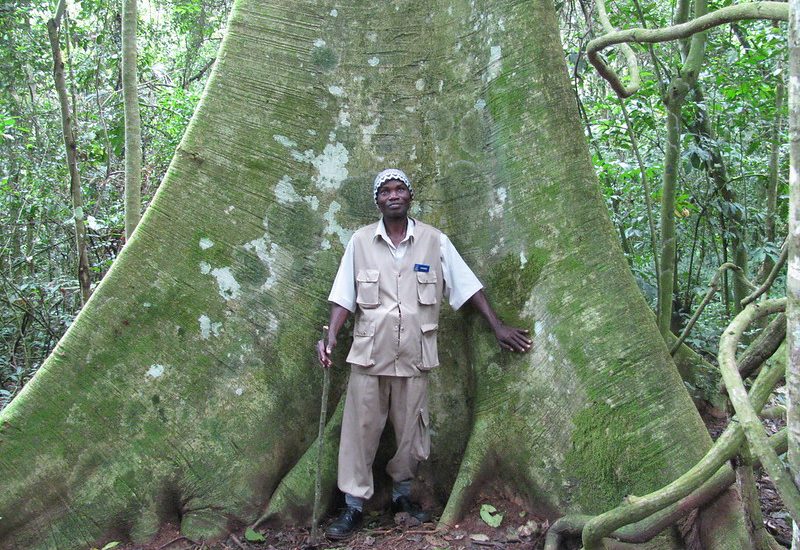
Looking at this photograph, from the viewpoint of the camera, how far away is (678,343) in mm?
4652

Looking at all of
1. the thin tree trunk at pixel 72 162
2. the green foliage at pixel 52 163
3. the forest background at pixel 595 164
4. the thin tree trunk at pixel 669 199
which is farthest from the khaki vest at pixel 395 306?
the green foliage at pixel 52 163

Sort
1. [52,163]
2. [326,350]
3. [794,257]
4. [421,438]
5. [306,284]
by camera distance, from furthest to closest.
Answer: [52,163] → [306,284] → [421,438] → [326,350] → [794,257]

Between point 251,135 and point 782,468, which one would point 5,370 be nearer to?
point 251,135

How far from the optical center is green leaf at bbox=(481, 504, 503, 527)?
3.48 m

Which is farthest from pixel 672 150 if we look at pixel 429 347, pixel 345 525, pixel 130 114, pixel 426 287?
pixel 130 114

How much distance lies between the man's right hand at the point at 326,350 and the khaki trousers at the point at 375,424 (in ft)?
0.56

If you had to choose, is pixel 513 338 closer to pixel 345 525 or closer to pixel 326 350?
pixel 326 350

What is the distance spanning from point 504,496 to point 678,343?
1.80 m

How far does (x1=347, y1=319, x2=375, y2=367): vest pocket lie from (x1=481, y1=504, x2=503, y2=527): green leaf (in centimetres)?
91

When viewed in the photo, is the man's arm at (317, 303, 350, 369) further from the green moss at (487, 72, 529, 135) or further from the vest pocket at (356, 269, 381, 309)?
the green moss at (487, 72, 529, 135)

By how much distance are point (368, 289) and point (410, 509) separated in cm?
120

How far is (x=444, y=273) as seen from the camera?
3664mm

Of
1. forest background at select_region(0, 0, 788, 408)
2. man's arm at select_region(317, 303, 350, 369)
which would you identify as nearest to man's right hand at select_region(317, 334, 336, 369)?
man's arm at select_region(317, 303, 350, 369)

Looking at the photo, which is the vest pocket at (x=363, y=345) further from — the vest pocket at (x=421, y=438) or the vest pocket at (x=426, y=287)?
the vest pocket at (x=421, y=438)
